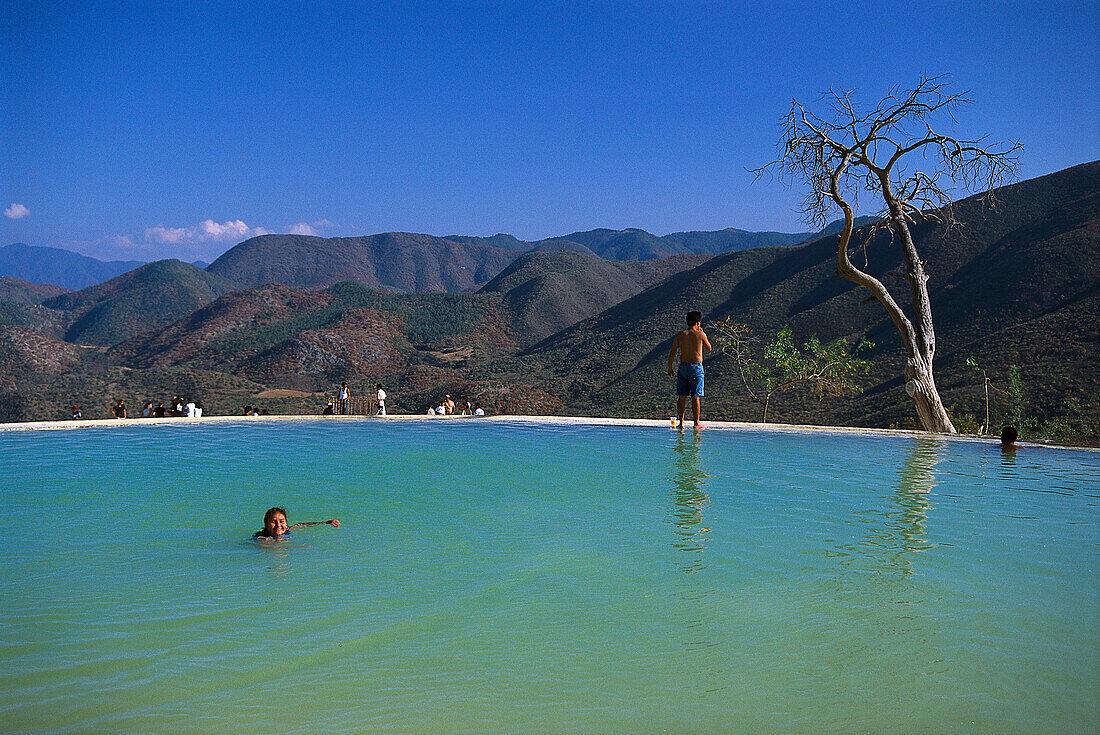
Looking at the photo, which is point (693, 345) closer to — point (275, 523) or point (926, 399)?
point (926, 399)

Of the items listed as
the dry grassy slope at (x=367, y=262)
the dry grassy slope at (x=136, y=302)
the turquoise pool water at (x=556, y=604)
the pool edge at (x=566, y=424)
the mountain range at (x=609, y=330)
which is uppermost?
the dry grassy slope at (x=367, y=262)

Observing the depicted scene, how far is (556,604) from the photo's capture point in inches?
168

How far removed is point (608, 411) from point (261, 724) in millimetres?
33867

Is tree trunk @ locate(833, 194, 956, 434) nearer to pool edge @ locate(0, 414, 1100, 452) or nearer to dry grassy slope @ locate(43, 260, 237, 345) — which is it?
pool edge @ locate(0, 414, 1100, 452)

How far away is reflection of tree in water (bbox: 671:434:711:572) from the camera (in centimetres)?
538

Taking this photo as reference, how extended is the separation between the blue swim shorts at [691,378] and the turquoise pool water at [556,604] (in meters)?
2.78

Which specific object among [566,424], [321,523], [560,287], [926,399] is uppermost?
[560,287]

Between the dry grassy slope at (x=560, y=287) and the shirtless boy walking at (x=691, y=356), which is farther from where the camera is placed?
the dry grassy slope at (x=560, y=287)

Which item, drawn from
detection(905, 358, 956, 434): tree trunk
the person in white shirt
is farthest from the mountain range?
the person in white shirt

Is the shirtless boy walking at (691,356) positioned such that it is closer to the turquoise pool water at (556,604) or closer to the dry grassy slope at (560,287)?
the turquoise pool water at (556,604)

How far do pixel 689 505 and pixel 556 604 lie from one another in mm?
2924

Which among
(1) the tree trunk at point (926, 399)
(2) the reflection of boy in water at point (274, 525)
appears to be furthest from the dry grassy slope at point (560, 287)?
(2) the reflection of boy in water at point (274, 525)

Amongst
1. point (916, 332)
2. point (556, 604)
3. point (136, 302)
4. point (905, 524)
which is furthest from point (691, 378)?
point (136, 302)

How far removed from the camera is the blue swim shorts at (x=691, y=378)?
441 inches
